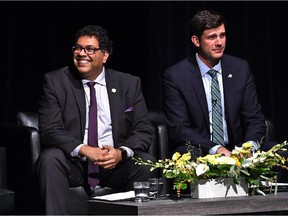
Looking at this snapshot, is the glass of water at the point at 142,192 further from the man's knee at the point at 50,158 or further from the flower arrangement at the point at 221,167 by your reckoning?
the man's knee at the point at 50,158

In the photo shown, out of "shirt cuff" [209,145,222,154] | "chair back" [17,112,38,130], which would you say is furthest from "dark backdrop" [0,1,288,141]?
"shirt cuff" [209,145,222,154]

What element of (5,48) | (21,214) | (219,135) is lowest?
(21,214)

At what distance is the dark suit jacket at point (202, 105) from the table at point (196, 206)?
111cm

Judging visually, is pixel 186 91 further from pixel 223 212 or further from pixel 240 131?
pixel 223 212

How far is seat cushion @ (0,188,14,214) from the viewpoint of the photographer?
378 centimetres

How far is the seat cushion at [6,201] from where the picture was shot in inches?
149

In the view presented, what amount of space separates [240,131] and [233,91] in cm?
25

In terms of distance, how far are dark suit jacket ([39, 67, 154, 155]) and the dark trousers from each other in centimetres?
14

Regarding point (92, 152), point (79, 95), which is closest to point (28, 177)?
point (92, 152)

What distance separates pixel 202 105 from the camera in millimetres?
4480

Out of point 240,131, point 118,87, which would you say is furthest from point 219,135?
point 118,87

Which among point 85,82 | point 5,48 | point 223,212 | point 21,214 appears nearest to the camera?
point 223,212

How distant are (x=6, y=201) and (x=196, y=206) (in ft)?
3.69

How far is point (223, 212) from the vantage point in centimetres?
319
